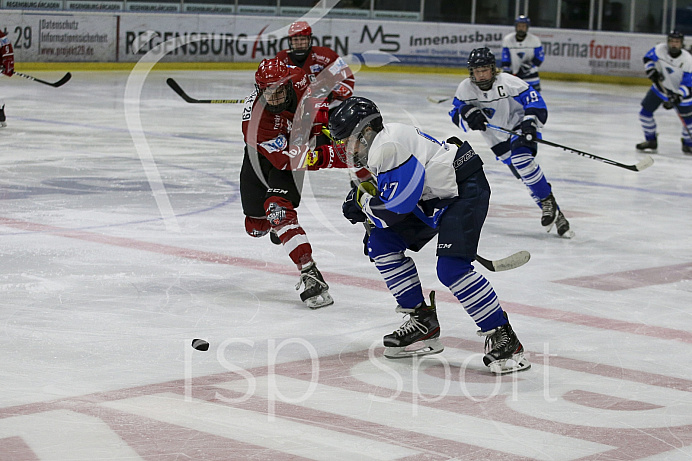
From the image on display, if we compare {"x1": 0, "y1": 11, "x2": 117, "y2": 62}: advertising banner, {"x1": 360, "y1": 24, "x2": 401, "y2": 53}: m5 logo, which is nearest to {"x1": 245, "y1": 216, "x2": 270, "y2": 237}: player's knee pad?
{"x1": 0, "y1": 11, "x2": 117, "y2": 62}: advertising banner

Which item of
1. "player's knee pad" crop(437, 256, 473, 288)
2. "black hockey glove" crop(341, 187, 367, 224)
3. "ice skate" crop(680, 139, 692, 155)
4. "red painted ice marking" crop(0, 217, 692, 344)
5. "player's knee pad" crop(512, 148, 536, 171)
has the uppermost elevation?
"black hockey glove" crop(341, 187, 367, 224)

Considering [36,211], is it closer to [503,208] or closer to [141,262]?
[141,262]

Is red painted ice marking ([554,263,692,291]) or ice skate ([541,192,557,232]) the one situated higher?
ice skate ([541,192,557,232])

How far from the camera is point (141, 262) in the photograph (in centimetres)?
549

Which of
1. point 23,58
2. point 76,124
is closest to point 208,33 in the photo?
point 23,58

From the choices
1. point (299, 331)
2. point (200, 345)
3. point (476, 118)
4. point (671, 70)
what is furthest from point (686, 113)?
point (200, 345)

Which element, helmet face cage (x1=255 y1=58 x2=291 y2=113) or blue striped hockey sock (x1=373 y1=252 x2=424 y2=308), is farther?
helmet face cage (x1=255 y1=58 x2=291 y2=113)

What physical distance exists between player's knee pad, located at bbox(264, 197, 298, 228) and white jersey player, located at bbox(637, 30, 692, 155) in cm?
703

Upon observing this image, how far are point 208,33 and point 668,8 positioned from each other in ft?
30.5

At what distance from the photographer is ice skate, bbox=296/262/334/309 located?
187 inches

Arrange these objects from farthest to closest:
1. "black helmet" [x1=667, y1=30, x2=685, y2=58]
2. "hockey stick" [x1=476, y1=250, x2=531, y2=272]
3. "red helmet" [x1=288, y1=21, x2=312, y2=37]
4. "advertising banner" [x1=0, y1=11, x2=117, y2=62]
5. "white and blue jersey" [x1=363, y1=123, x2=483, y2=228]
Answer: "advertising banner" [x1=0, y1=11, x2=117, y2=62]
"black helmet" [x1=667, y1=30, x2=685, y2=58]
"red helmet" [x1=288, y1=21, x2=312, y2=37]
"hockey stick" [x1=476, y1=250, x2=531, y2=272]
"white and blue jersey" [x1=363, y1=123, x2=483, y2=228]

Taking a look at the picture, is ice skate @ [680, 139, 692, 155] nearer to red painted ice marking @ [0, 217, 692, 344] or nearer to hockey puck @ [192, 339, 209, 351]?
red painted ice marking @ [0, 217, 692, 344]

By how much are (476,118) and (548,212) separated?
0.76 metres

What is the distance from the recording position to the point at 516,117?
679 centimetres
